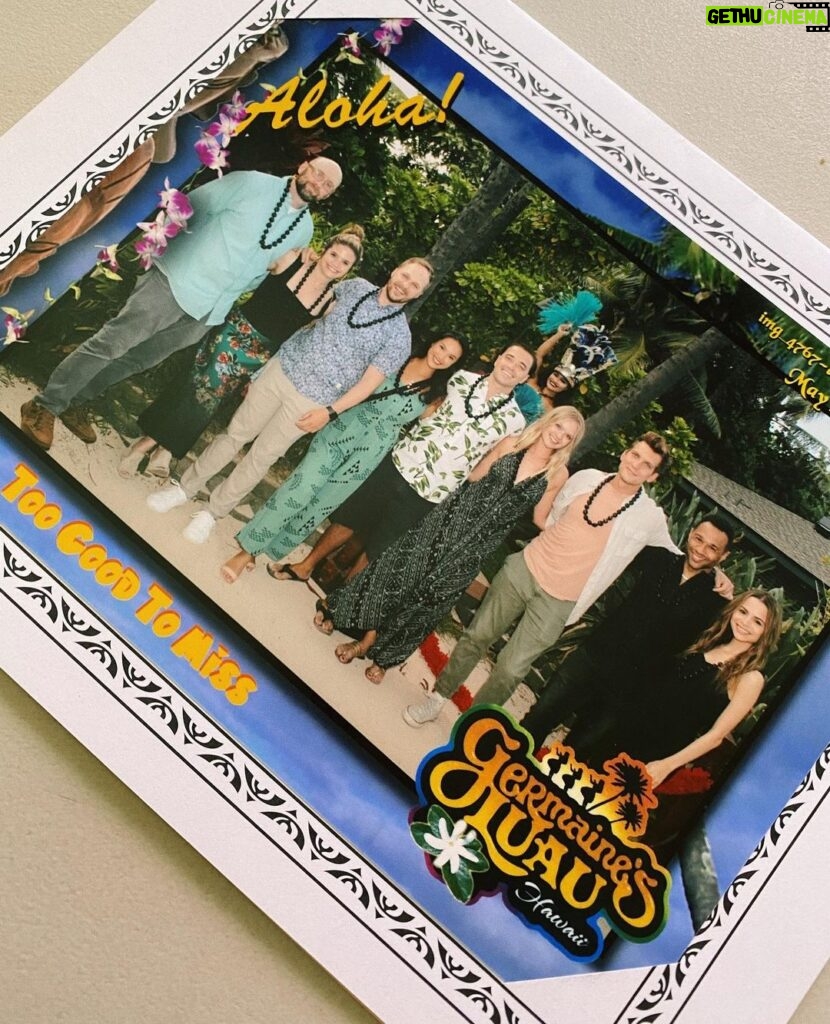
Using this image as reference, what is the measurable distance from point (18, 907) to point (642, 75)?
90 centimetres

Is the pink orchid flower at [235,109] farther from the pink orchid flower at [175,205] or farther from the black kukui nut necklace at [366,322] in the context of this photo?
the black kukui nut necklace at [366,322]

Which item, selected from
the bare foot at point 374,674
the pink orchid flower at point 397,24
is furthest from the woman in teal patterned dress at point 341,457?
the pink orchid flower at point 397,24

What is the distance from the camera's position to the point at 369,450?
29.5 inches

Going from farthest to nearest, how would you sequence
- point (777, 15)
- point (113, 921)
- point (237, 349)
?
point (777, 15) < point (237, 349) < point (113, 921)

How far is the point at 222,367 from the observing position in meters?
0.76

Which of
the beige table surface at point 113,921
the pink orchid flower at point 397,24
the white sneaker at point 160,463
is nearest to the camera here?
the beige table surface at point 113,921

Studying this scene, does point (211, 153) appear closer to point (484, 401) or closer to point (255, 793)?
point (484, 401)

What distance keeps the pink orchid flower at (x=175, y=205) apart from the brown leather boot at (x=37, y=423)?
0.67ft

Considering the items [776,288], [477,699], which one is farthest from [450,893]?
[776,288]

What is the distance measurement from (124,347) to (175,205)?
0.14 meters

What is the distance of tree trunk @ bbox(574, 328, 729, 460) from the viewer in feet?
2.49

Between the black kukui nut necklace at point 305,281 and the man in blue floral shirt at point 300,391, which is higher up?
the black kukui nut necklace at point 305,281

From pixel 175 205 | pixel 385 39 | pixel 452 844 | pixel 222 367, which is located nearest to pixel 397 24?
pixel 385 39

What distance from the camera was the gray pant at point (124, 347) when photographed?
761 mm
